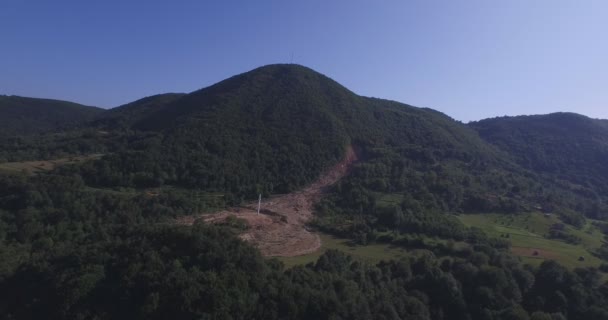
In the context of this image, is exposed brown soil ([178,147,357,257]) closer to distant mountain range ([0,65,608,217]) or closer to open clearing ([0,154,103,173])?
distant mountain range ([0,65,608,217])

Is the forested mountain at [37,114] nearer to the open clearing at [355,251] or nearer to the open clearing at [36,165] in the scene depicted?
the open clearing at [36,165]

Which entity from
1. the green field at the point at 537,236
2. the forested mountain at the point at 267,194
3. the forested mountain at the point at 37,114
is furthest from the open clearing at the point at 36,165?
the forested mountain at the point at 37,114

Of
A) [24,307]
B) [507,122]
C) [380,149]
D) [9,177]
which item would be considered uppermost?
[507,122]

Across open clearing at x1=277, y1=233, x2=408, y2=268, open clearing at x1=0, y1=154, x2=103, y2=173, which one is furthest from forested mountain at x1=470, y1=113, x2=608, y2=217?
open clearing at x1=0, y1=154, x2=103, y2=173

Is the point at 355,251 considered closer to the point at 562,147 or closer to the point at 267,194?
→ the point at 267,194

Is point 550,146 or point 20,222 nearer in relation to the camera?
point 20,222

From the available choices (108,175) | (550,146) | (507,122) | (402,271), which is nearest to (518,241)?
(402,271)

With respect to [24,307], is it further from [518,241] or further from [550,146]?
[550,146]
